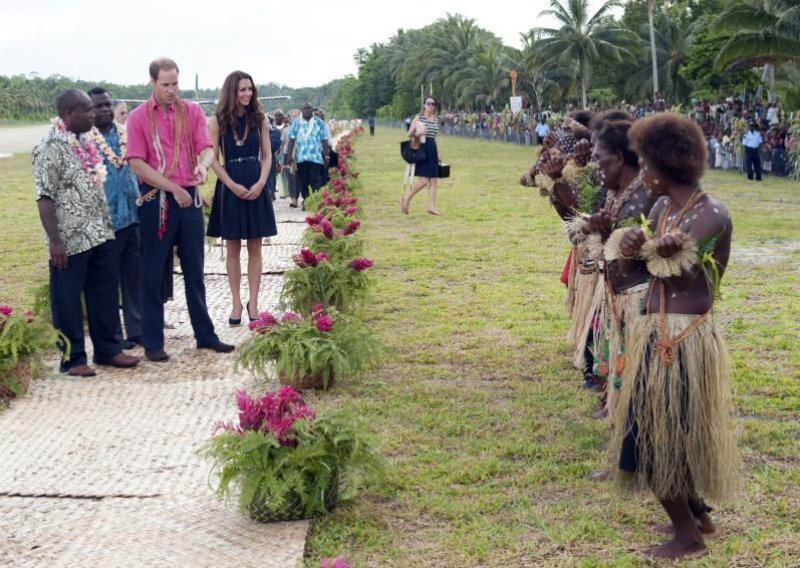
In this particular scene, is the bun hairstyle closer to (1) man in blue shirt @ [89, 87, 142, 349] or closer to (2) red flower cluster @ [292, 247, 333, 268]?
(2) red flower cluster @ [292, 247, 333, 268]

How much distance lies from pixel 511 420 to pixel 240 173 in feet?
10.6

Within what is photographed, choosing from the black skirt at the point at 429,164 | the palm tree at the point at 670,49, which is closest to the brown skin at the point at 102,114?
the black skirt at the point at 429,164

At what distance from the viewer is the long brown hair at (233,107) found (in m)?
7.93

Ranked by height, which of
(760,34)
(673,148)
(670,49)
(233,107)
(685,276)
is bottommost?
(685,276)

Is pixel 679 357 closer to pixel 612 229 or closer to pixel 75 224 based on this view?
pixel 612 229

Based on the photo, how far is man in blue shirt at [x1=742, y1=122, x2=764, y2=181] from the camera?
23.7 m

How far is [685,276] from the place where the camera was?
4.10m

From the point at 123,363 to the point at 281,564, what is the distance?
3424 millimetres

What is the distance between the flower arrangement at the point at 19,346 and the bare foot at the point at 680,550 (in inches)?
150

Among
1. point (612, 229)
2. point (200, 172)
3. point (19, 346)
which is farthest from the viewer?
point (200, 172)

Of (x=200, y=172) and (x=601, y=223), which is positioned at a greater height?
(x=200, y=172)

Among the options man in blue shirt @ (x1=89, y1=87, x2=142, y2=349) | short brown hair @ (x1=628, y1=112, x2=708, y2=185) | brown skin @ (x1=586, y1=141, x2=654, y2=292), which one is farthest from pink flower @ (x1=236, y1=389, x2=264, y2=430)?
man in blue shirt @ (x1=89, y1=87, x2=142, y2=349)

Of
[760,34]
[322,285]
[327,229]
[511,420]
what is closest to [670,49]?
[760,34]

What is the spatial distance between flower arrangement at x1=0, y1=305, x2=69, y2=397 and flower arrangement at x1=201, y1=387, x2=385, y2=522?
7.19 feet
